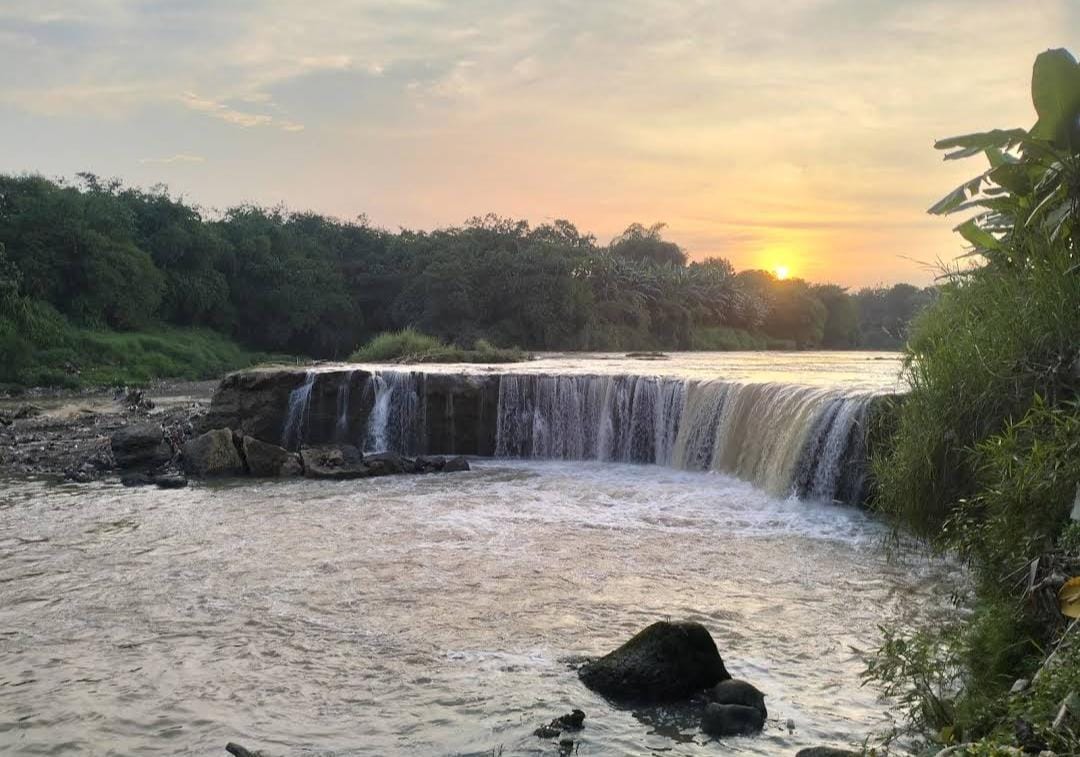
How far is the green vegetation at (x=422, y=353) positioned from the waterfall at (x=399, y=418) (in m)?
9.14

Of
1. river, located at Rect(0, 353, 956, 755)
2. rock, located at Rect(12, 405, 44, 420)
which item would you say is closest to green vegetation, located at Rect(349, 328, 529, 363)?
rock, located at Rect(12, 405, 44, 420)

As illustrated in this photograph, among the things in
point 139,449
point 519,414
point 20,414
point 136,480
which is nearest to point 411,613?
point 136,480

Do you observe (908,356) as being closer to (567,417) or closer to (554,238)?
(567,417)

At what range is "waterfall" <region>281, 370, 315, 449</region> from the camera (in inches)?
757

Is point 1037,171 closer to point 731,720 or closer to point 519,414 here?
point 731,720

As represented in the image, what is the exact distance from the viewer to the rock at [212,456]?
611 inches

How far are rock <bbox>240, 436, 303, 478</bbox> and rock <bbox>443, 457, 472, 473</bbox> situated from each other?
2454mm

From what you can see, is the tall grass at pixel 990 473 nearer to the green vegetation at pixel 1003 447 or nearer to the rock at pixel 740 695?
the green vegetation at pixel 1003 447

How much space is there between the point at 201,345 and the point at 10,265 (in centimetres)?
957

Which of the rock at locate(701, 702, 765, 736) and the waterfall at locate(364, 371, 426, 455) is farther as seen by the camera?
the waterfall at locate(364, 371, 426, 455)

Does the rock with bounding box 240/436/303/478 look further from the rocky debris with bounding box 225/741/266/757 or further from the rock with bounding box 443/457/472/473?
the rocky debris with bounding box 225/741/266/757

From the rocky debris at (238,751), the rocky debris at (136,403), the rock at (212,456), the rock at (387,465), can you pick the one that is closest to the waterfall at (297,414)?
the rock at (212,456)

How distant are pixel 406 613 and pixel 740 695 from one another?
312 centimetres

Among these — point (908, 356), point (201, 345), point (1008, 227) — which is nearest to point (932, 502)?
point (908, 356)
